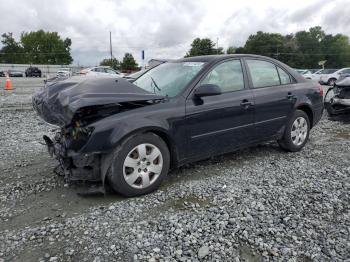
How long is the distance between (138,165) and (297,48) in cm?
8632

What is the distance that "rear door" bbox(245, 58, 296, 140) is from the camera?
4.68 m

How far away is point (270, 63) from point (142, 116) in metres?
2.57

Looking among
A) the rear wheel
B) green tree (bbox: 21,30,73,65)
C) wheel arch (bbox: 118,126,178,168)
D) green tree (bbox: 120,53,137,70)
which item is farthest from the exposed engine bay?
green tree (bbox: 21,30,73,65)

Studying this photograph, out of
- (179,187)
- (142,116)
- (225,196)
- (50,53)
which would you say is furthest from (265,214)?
(50,53)

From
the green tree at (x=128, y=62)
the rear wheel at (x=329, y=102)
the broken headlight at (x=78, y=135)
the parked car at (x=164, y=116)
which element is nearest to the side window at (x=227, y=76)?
the parked car at (x=164, y=116)

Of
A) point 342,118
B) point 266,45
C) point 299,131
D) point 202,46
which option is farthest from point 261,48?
point 299,131

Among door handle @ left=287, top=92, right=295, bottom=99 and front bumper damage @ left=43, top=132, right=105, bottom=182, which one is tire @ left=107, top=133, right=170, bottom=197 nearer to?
front bumper damage @ left=43, top=132, right=105, bottom=182

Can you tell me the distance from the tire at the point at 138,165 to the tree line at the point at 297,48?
236ft

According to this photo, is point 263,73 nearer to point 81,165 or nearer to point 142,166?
point 142,166

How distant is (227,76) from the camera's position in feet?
14.5

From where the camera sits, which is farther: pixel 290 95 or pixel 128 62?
A: pixel 128 62

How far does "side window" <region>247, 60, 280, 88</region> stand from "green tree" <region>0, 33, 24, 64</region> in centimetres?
8093

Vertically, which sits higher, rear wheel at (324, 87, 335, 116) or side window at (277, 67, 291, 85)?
side window at (277, 67, 291, 85)

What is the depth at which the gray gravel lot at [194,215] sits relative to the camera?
2609 mm
